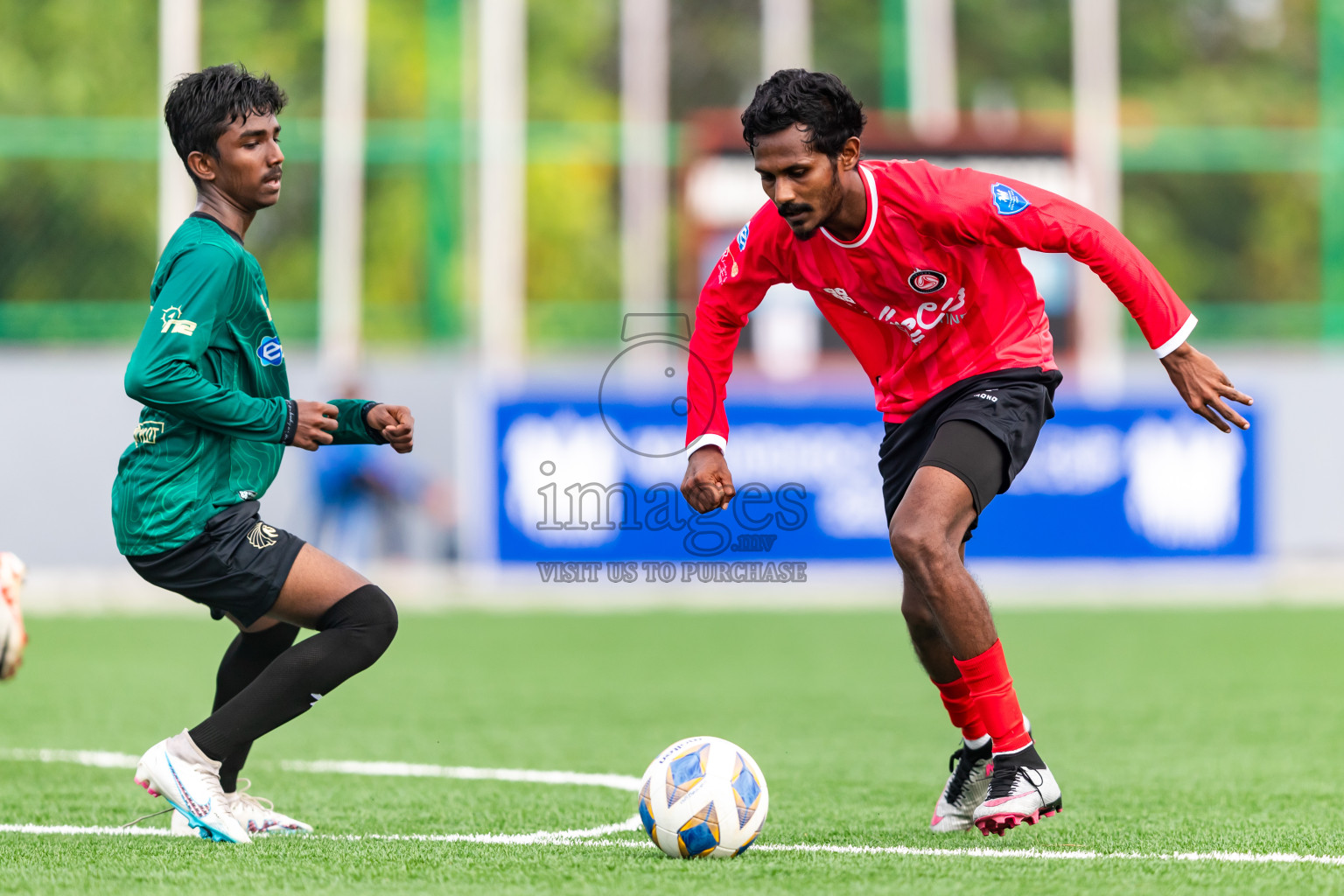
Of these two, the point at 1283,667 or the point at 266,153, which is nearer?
the point at 266,153

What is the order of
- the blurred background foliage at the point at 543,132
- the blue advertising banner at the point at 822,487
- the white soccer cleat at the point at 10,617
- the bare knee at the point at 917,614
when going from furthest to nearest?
the blurred background foliage at the point at 543,132 → the blue advertising banner at the point at 822,487 → the white soccer cleat at the point at 10,617 → the bare knee at the point at 917,614

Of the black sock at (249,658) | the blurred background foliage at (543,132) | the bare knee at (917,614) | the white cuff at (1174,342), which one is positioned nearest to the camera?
the white cuff at (1174,342)

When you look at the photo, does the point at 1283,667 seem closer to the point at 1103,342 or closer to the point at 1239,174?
the point at 1103,342

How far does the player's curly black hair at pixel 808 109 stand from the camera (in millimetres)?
4695

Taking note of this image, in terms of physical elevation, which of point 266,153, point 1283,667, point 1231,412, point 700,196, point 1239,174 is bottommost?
point 1283,667

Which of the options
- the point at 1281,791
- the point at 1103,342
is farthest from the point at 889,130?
the point at 1281,791

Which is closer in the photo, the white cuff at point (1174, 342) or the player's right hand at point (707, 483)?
the white cuff at point (1174, 342)

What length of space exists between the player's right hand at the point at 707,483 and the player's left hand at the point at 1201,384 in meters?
1.27

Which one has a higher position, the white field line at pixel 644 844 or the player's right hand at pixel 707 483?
the player's right hand at pixel 707 483

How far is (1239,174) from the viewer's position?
101 ft

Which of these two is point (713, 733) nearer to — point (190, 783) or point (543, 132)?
point (190, 783)

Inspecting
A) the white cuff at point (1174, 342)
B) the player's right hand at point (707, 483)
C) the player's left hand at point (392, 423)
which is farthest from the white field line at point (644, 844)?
the white cuff at point (1174, 342)

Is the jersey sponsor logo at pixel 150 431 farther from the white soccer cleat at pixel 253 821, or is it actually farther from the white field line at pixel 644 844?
the white field line at pixel 644 844

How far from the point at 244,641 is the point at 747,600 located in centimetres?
985
